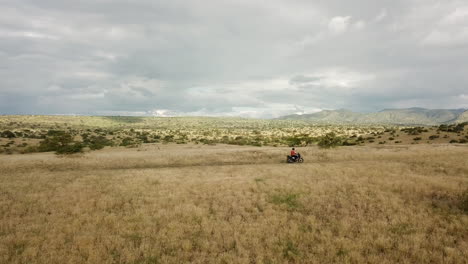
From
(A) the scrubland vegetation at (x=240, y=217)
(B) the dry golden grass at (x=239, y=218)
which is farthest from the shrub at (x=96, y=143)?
(B) the dry golden grass at (x=239, y=218)

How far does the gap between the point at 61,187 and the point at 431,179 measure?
74.1 ft

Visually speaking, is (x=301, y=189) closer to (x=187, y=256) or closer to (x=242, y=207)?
(x=242, y=207)

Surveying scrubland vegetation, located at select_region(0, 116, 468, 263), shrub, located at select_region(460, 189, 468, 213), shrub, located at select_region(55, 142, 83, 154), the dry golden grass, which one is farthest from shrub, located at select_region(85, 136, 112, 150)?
shrub, located at select_region(460, 189, 468, 213)

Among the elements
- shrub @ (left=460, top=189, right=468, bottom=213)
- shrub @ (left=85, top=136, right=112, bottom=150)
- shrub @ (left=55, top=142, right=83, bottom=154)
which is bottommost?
shrub @ (left=85, top=136, right=112, bottom=150)


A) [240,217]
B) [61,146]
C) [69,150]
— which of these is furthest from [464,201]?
[61,146]

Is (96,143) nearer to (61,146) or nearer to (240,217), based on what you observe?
(61,146)

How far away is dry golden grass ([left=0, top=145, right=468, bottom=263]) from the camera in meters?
7.52

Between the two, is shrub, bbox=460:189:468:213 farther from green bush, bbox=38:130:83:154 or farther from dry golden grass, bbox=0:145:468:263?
green bush, bbox=38:130:83:154

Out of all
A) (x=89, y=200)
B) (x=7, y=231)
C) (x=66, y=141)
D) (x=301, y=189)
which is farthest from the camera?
(x=66, y=141)

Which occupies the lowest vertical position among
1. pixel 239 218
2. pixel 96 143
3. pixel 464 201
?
pixel 96 143

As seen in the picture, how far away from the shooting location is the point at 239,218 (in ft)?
33.9

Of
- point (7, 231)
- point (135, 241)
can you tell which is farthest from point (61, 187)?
point (135, 241)

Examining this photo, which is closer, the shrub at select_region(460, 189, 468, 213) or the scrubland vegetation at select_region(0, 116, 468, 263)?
the scrubland vegetation at select_region(0, 116, 468, 263)

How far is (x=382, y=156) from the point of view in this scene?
90.7 ft
